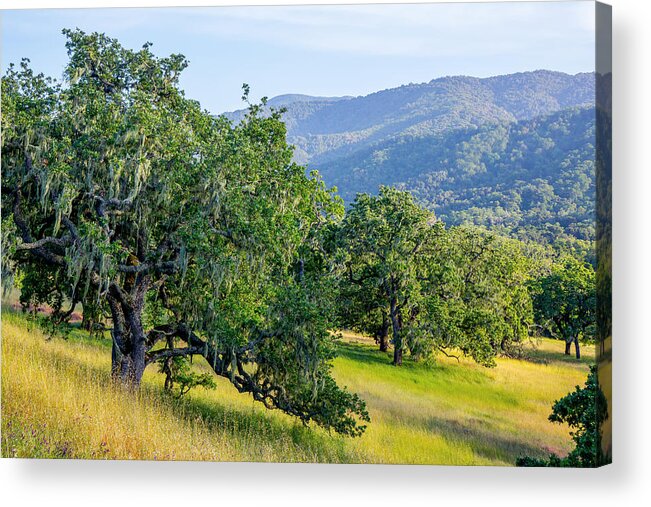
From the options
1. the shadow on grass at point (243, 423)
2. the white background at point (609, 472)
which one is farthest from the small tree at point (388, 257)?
the white background at point (609, 472)

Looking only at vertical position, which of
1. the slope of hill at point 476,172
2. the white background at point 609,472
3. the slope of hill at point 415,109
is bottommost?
the white background at point 609,472

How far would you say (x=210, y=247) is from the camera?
7.28m

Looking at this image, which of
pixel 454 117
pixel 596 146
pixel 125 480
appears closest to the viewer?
pixel 596 146

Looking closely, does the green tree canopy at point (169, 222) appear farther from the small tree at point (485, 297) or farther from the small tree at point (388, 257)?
the small tree at point (485, 297)

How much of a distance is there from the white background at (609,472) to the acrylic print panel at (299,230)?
14 cm

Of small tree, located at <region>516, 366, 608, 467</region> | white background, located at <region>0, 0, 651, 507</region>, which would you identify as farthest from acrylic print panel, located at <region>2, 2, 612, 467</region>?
white background, located at <region>0, 0, 651, 507</region>

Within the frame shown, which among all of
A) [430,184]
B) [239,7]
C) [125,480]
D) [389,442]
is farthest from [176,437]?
[239,7]

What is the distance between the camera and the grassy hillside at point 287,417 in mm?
7316

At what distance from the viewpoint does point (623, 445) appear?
6941mm

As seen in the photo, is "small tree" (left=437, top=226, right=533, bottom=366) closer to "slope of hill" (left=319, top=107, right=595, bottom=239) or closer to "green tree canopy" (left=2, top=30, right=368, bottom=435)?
"slope of hill" (left=319, top=107, right=595, bottom=239)

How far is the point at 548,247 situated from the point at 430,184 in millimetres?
1442

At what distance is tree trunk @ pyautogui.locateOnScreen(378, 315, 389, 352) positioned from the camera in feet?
26.5

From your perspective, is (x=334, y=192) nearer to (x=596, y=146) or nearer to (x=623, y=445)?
(x=596, y=146)

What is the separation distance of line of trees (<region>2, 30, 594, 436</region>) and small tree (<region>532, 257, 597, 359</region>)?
0.8 inches
